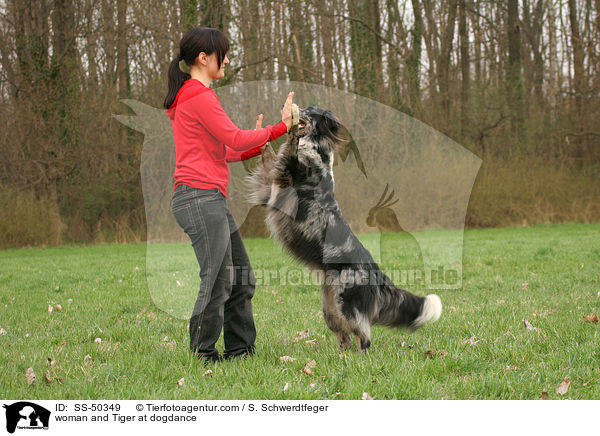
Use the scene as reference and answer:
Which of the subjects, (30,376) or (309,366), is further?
(309,366)

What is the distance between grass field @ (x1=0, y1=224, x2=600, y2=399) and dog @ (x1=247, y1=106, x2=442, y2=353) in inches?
10.2

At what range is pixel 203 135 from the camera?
3.50 metres

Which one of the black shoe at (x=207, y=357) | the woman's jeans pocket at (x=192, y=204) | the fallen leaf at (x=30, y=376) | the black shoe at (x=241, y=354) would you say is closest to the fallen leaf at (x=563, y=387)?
the black shoe at (x=241, y=354)

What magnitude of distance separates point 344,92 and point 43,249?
1032 cm

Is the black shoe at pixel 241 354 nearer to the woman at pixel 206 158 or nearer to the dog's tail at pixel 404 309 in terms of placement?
the woman at pixel 206 158

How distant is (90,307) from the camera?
636 centimetres

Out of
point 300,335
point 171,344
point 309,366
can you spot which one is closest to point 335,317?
point 309,366

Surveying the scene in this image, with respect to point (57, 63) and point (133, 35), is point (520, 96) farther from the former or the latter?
point (57, 63)

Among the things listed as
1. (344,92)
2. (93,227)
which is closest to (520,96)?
(344,92)

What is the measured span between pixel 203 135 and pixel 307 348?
6.67 feet

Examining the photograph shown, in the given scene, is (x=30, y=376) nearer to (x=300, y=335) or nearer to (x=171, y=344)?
(x=171, y=344)
